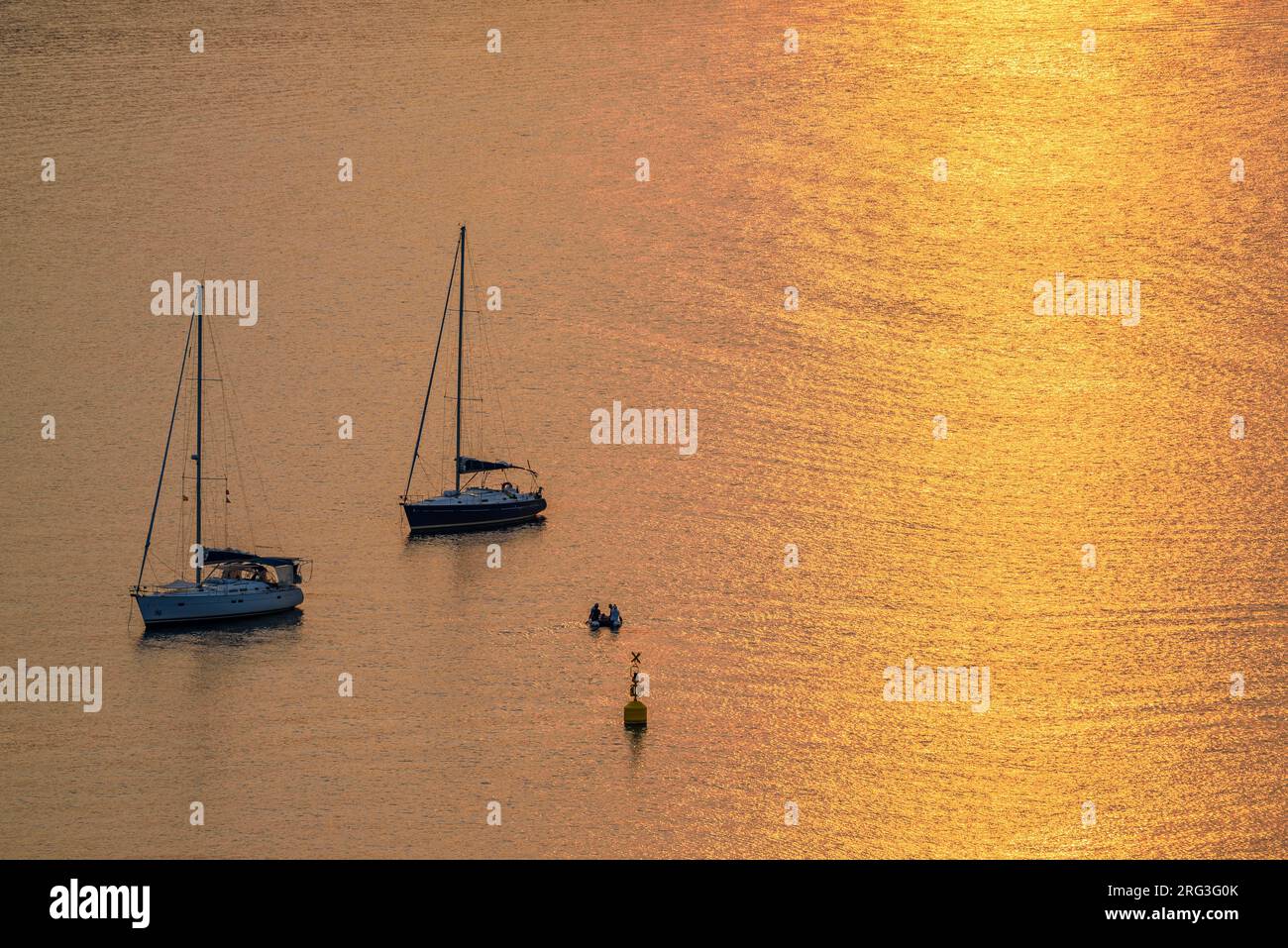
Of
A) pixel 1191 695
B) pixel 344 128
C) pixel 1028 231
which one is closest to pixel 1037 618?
pixel 1191 695

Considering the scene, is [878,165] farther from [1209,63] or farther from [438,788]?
[438,788]

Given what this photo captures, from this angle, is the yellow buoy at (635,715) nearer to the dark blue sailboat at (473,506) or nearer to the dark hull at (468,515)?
the dark blue sailboat at (473,506)

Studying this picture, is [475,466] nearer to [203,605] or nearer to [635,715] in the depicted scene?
[203,605]

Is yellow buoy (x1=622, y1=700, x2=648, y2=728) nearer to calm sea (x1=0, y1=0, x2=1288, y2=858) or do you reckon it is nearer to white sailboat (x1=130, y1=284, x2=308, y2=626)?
calm sea (x1=0, y1=0, x2=1288, y2=858)

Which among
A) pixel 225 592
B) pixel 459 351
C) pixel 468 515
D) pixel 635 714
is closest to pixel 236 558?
pixel 225 592

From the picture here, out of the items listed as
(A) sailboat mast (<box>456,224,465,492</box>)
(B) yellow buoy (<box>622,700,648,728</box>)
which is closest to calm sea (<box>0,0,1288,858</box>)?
(B) yellow buoy (<box>622,700,648,728</box>)
